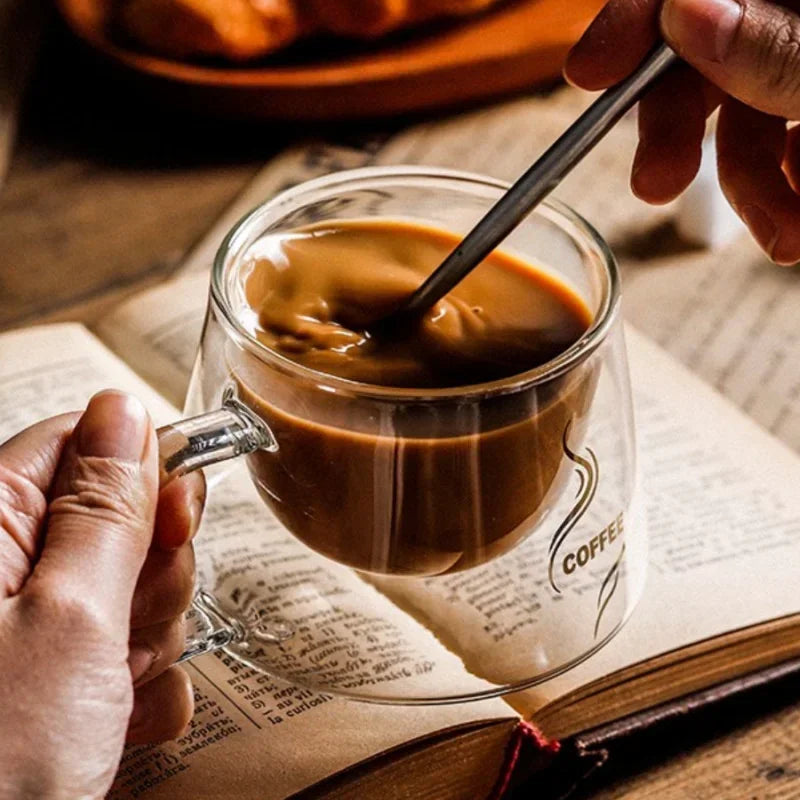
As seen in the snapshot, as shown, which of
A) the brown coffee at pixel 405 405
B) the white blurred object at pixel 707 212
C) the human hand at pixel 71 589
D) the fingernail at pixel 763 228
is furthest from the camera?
the white blurred object at pixel 707 212

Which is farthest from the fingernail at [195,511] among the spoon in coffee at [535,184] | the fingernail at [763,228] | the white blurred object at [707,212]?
the white blurred object at [707,212]

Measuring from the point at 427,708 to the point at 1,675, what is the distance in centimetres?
23

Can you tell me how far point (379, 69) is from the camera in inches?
43.1

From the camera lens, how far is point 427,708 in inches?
24.8

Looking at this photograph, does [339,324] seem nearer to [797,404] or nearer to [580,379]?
[580,379]

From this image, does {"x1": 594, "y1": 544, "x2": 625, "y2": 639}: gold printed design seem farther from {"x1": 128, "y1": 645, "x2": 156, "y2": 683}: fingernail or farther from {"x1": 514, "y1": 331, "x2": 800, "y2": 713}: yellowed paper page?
{"x1": 128, "y1": 645, "x2": 156, "y2": 683}: fingernail

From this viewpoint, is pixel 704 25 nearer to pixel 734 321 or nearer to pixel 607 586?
pixel 607 586

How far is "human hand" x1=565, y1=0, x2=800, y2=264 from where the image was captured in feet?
1.97

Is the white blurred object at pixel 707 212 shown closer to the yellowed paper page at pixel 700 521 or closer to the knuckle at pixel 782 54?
the yellowed paper page at pixel 700 521

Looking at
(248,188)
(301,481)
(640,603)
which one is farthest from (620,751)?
(248,188)

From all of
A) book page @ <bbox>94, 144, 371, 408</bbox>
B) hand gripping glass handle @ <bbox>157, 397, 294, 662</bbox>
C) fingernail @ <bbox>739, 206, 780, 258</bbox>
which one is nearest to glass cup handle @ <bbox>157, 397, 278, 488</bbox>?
hand gripping glass handle @ <bbox>157, 397, 294, 662</bbox>

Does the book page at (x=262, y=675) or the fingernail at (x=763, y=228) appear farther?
the fingernail at (x=763, y=228)

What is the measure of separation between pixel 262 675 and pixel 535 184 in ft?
0.87

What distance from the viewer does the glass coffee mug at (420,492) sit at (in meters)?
0.58
